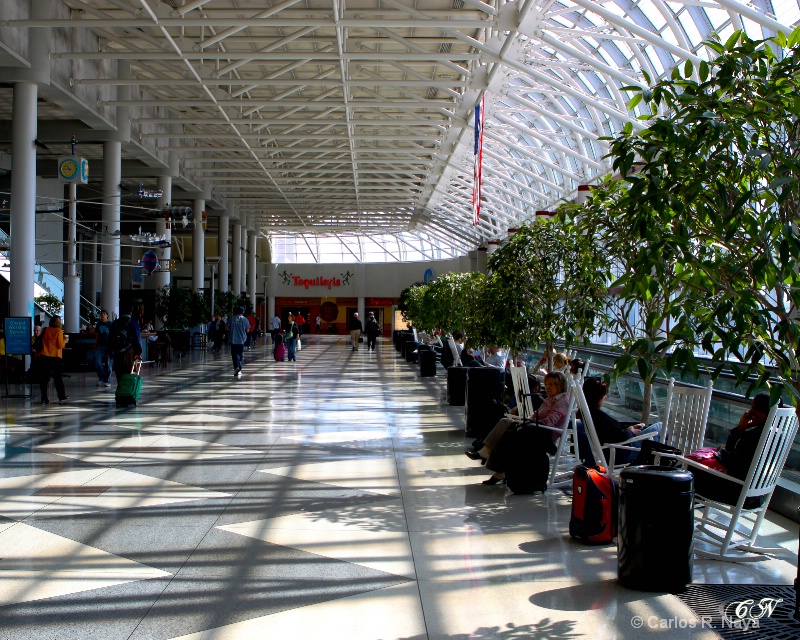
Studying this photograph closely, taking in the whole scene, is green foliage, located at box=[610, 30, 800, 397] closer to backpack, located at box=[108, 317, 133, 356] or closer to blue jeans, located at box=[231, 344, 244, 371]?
backpack, located at box=[108, 317, 133, 356]

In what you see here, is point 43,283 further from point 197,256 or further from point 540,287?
point 540,287

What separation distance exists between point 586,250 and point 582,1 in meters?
7.52

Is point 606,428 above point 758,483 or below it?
above

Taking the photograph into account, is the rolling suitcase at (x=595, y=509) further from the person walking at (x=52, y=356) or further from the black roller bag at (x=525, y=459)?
the person walking at (x=52, y=356)

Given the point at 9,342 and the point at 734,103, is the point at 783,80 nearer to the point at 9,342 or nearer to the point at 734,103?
the point at 734,103

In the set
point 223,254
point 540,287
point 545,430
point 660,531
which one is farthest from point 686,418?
point 223,254

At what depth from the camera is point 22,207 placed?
18.3m

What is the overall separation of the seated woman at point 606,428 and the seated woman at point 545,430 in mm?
285

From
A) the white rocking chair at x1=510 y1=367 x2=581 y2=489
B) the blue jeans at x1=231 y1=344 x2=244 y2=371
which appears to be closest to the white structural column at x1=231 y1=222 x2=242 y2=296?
the blue jeans at x1=231 y1=344 x2=244 y2=371

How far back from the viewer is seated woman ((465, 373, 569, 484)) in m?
7.35

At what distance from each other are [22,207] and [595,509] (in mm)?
16189

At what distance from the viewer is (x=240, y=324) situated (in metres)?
20.2

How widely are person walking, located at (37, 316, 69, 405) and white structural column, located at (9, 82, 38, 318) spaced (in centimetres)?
477

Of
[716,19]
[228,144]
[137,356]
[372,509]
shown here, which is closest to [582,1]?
[716,19]
